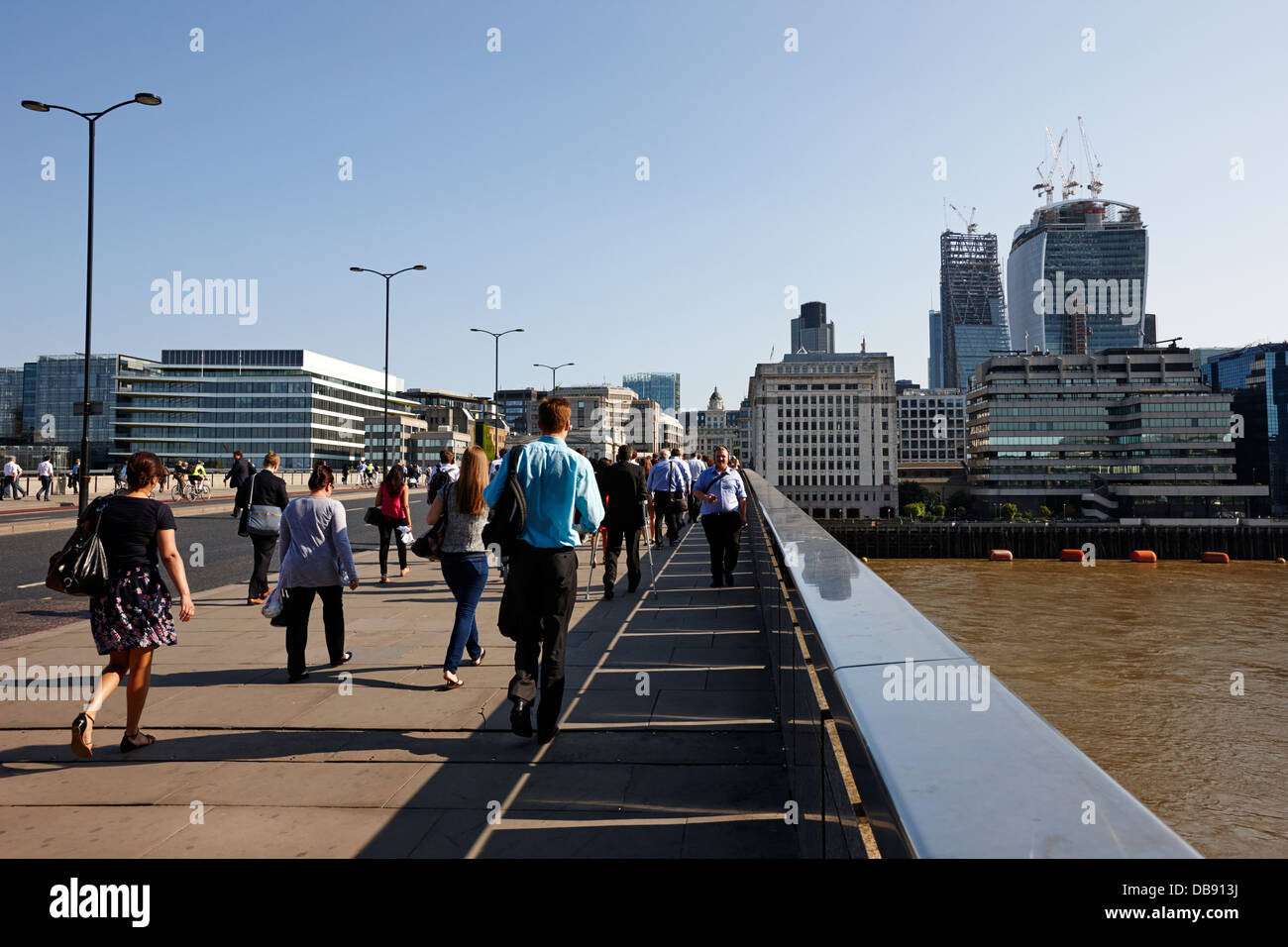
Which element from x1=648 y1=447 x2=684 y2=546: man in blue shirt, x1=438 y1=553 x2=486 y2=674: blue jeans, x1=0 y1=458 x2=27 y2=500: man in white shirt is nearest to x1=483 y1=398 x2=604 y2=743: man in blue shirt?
x1=438 y1=553 x2=486 y2=674: blue jeans

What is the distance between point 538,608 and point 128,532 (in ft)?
8.38

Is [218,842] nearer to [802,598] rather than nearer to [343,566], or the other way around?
[802,598]

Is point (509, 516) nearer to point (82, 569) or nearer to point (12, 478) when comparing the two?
point (82, 569)

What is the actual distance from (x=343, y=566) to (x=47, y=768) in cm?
255

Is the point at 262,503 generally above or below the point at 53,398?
below

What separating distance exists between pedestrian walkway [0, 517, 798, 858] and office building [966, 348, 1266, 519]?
470 ft

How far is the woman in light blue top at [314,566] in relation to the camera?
22.2 ft

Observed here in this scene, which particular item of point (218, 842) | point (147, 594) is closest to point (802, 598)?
point (218, 842)

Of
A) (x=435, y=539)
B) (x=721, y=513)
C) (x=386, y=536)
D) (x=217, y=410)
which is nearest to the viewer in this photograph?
(x=435, y=539)

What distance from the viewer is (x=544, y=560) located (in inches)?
203

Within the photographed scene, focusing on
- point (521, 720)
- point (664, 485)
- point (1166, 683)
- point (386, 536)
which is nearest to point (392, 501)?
point (386, 536)

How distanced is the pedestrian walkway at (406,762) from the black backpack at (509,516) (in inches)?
46.9

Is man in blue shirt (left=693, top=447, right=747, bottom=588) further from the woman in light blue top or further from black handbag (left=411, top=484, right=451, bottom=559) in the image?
the woman in light blue top

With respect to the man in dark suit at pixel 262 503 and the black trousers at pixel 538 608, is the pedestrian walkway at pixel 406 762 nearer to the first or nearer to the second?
the black trousers at pixel 538 608
